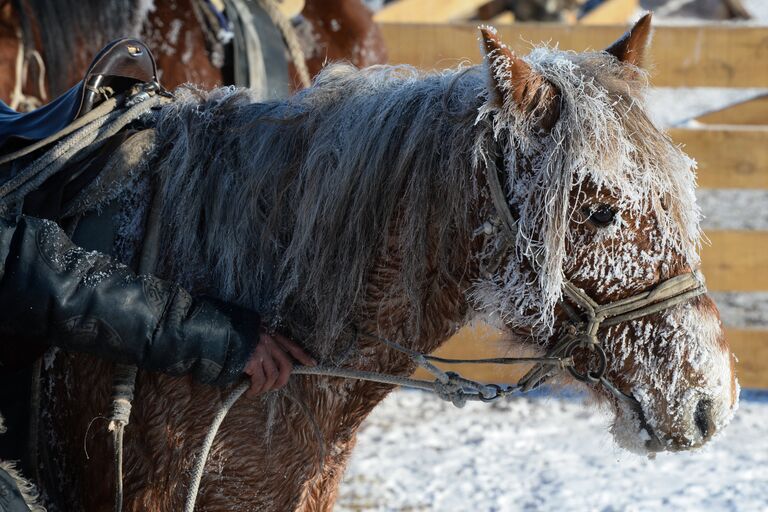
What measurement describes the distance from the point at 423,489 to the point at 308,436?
1755 mm

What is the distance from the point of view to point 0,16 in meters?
3.72

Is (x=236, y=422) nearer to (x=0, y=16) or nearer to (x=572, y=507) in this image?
(x=572, y=507)

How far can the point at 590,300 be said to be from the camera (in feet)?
5.11

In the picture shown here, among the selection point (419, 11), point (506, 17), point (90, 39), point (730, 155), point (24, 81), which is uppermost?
point (90, 39)

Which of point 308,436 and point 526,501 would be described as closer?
point 308,436

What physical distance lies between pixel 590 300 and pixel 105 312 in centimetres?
86

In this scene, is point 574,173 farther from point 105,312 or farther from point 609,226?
point 105,312

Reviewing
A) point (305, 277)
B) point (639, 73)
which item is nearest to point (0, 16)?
point (305, 277)

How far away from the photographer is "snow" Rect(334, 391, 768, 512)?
3.26 m

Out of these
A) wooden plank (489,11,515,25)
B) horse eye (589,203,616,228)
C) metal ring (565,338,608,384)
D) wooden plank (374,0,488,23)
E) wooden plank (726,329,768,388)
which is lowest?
wooden plank (726,329,768,388)

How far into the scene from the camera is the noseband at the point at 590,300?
1548 millimetres

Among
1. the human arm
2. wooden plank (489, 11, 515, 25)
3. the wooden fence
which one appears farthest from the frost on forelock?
wooden plank (489, 11, 515, 25)

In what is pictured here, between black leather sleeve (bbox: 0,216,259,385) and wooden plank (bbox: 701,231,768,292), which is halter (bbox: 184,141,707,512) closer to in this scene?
black leather sleeve (bbox: 0,216,259,385)

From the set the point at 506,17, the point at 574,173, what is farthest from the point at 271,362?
the point at 506,17
